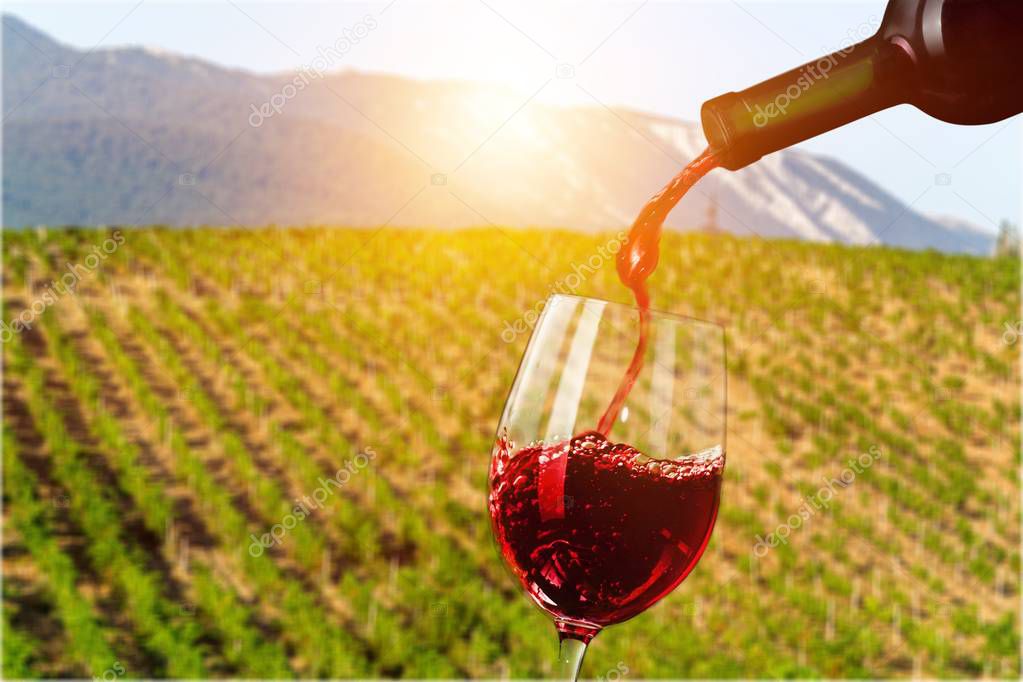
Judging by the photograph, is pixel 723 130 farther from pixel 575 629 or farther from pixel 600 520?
pixel 575 629

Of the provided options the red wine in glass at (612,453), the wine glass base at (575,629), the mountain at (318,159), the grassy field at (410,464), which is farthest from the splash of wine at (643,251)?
the mountain at (318,159)

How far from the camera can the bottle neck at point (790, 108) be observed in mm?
846

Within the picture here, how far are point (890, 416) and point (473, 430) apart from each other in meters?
4.63

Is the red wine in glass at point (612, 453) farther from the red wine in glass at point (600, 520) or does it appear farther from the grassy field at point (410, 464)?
the grassy field at point (410, 464)

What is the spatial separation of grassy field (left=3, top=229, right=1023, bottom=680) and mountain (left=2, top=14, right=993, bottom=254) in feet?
154

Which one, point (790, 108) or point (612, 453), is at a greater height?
point (790, 108)

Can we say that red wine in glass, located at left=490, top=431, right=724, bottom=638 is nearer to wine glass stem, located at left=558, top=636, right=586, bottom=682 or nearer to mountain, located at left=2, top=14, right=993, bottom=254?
wine glass stem, located at left=558, top=636, right=586, bottom=682

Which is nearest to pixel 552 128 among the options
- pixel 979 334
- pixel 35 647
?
pixel 979 334

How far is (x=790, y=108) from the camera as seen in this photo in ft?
2.80

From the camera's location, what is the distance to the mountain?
7819cm

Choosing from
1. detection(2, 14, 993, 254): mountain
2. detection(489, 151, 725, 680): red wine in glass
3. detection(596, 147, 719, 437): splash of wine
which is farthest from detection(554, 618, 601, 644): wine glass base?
detection(2, 14, 993, 254): mountain

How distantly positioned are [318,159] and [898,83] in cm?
8291

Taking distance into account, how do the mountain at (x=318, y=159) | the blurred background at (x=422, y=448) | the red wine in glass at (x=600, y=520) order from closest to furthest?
1. the red wine in glass at (x=600, y=520)
2. the blurred background at (x=422, y=448)
3. the mountain at (x=318, y=159)

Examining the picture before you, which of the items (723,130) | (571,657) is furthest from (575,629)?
(723,130)
